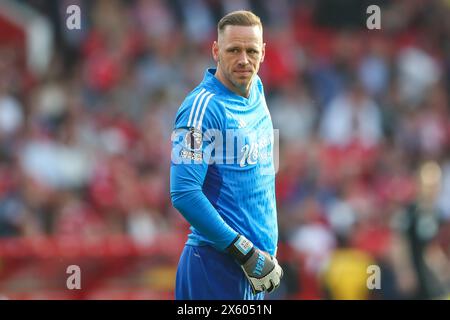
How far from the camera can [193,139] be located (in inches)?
241

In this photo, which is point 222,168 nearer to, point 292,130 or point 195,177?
point 195,177

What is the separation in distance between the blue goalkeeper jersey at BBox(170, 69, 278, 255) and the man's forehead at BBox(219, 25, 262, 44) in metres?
0.29

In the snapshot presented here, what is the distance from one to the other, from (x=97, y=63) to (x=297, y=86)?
10.1ft

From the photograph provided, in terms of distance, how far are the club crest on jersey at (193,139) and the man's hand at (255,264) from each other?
23.1 inches

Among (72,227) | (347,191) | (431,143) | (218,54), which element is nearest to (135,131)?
(72,227)

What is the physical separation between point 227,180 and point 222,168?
8cm

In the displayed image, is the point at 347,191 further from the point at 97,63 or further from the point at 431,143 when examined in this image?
the point at 97,63

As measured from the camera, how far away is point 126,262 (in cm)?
1149

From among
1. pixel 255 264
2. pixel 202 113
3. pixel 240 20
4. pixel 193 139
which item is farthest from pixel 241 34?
pixel 255 264

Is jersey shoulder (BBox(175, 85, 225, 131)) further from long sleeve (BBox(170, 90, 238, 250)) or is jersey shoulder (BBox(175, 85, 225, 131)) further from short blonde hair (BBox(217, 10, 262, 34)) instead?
short blonde hair (BBox(217, 10, 262, 34))

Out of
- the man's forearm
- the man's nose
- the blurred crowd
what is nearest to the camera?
the man's forearm

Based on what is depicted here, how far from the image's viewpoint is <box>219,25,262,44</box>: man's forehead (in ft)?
20.6

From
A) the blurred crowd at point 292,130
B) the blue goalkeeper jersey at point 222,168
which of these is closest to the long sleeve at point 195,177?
the blue goalkeeper jersey at point 222,168

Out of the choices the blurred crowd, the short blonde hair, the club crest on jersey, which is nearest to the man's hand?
the club crest on jersey
